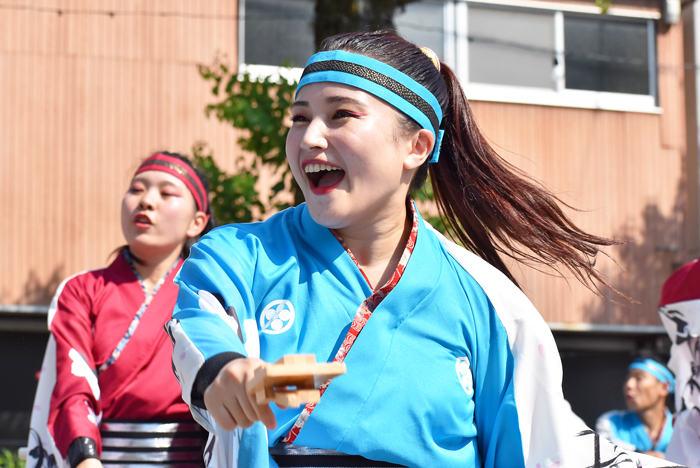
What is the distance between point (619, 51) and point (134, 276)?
7065 mm

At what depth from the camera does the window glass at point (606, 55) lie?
27.9 ft

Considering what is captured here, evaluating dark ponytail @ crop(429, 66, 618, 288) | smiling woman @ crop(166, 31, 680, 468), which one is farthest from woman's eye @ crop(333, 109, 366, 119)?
dark ponytail @ crop(429, 66, 618, 288)

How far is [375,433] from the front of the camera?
1688 mm

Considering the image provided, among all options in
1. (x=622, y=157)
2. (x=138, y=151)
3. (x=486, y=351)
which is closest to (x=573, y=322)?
(x=622, y=157)

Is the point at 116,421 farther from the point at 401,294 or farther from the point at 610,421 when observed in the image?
the point at 610,421

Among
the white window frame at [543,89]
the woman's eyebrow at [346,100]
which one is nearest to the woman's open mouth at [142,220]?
the woman's eyebrow at [346,100]

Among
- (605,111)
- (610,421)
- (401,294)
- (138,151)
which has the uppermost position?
(605,111)

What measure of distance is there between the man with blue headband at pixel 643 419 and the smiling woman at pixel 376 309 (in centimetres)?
450

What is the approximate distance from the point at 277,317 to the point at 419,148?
2.01 feet

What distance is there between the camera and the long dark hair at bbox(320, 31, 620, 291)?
2240 mm

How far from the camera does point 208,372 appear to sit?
1.39 meters

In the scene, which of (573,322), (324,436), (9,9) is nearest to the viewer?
(324,436)

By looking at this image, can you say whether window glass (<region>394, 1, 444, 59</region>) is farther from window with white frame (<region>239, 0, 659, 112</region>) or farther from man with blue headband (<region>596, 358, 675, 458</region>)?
man with blue headband (<region>596, 358, 675, 458</region>)

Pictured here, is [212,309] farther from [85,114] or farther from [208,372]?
A: [85,114]
